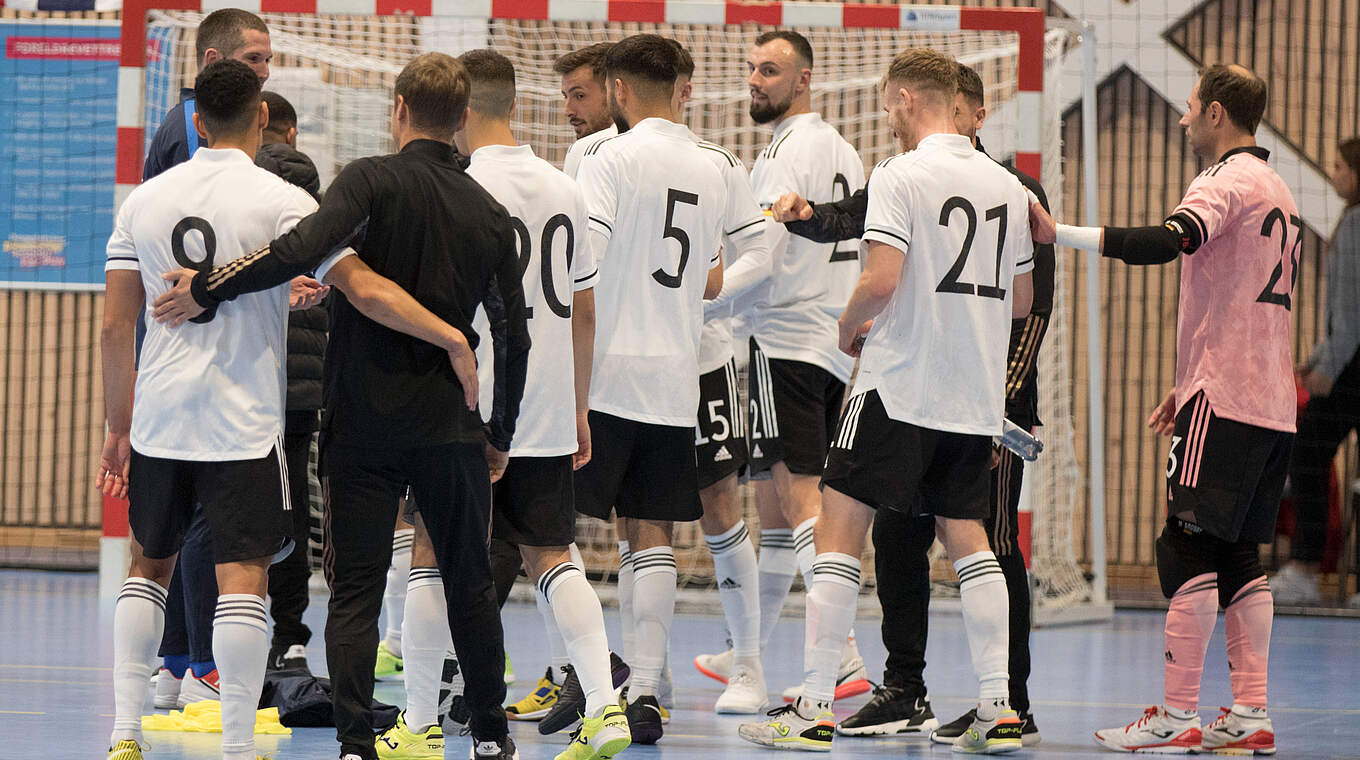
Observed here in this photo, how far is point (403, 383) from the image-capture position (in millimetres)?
3906

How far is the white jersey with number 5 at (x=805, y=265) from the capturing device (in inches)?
242

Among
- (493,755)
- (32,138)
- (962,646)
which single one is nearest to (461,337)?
(493,755)

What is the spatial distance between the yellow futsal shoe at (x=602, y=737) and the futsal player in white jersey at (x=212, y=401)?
906 mm

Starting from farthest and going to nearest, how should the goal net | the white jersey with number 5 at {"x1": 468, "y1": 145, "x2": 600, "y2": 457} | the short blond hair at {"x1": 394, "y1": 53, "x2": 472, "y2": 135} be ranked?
the goal net, the white jersey with number 5 at {"x1": 468, "y1": 145, "x2": 600, "y2": 457}, the short blond hair at {"x1": 394, "y1": 53, "x2": 472, "y2": 135}

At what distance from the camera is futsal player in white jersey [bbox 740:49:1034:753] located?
473 centimetres

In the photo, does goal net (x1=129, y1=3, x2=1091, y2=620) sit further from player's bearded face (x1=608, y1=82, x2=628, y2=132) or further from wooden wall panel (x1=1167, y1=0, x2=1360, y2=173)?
player's bearded face (x1=608, y1=82, x2=628, y2=132)

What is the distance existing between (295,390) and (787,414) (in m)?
1.92

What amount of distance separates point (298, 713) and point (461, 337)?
1927 millimetres

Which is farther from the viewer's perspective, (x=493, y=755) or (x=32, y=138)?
(x=32, y=138)

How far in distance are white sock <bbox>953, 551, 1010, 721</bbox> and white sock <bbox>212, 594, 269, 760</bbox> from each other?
7.03ft

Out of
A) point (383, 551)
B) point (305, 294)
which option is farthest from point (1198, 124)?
point (383, 551)

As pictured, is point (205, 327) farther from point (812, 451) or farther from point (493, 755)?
point (812, 451)

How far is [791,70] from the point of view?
20.8ft

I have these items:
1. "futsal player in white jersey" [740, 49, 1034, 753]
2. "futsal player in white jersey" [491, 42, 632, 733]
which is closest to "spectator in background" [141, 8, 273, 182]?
"futsal player in white jersey" [491, 42, 632, 733]
